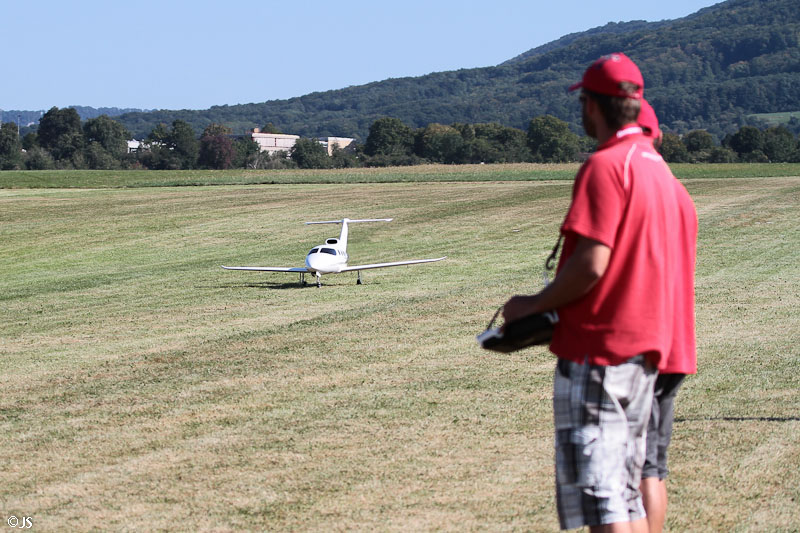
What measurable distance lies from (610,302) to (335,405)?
5506mm

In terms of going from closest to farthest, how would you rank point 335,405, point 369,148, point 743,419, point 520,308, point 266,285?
point 520,308 < point 743,419 < point 335,405 < point 266,285 < point 369,148

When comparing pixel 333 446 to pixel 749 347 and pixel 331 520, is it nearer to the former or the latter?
pixel 331 520

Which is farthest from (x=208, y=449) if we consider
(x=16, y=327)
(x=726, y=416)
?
(x=16, y=327)

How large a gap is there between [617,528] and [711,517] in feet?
7.45

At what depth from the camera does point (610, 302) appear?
3.43m

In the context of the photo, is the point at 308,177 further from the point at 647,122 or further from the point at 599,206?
the point at 599,206

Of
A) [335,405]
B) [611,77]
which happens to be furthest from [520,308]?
[335,405]

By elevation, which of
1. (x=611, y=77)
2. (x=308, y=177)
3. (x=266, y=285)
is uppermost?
(x=611, y=77)

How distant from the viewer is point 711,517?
217 inches

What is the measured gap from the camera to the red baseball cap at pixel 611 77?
138 inches

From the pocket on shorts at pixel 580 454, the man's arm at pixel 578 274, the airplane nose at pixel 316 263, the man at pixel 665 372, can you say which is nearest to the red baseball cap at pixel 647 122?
the man at pixel 665 372

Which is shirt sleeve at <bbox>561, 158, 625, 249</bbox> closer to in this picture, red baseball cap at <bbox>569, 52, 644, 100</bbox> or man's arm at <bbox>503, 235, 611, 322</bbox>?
man's arm at <bbox>503, 235, 611, 322</bbox>

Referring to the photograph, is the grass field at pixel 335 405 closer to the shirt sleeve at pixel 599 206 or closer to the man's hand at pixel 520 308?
the man's hand at pixel 520 308

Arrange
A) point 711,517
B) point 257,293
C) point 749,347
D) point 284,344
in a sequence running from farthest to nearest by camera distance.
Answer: point 257,293
point 284,344
point 749,347
point 711,517
